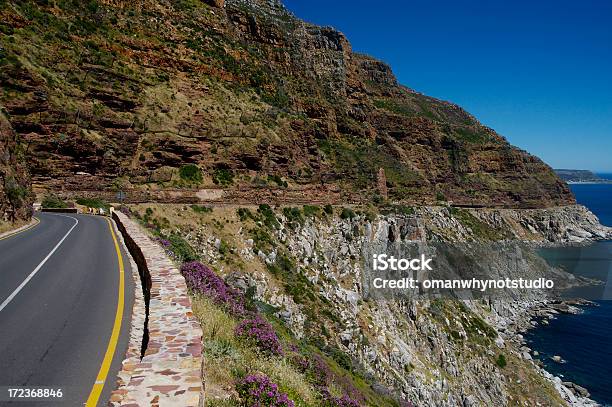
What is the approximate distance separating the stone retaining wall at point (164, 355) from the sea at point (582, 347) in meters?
46.6

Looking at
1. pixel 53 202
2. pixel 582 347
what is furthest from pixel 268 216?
pixel 582 347

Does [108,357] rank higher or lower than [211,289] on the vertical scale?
higher

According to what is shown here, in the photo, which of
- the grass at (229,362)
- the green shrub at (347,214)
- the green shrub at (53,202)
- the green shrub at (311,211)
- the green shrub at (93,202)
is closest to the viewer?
the grass at (229,362)

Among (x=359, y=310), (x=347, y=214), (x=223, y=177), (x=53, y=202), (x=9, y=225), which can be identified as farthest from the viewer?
(x=347, y=214)

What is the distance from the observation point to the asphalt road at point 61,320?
567cm

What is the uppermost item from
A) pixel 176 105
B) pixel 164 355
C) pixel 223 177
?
pixel 176 105

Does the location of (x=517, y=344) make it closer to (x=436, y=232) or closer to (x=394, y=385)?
(x=436, y=232)

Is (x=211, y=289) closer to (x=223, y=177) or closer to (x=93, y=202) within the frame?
(x=93, y=202)

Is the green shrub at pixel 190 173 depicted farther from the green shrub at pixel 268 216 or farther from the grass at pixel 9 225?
the grass at pixel 9 225

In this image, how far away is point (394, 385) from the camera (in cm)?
2802

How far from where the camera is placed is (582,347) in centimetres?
4769

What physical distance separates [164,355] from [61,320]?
428 centimetres

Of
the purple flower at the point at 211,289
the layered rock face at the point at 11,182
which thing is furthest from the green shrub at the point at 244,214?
the purple flower at the point at 211,289

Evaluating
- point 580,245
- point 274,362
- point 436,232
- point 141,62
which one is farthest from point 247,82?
point 580,245
